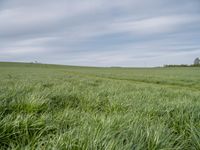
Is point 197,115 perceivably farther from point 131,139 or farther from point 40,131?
point 40,131

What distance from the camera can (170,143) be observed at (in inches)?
127

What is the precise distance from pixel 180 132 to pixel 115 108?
208 centimetres

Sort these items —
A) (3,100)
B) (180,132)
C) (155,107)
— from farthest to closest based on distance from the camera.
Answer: (155,107) < (3,100) < (180,132)

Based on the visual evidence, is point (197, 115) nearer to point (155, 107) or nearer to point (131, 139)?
point (155, 107)

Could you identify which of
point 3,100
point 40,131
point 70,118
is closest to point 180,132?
point 70,118

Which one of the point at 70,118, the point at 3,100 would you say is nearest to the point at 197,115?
the point at 70,118

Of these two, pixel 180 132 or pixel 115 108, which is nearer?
pixel 180 132

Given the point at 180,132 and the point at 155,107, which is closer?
the point at 180,132

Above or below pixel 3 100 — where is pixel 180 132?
below

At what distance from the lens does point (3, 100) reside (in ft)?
16.9

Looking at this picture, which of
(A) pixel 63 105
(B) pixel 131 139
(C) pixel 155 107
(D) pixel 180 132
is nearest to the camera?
(B) pixel 131 139

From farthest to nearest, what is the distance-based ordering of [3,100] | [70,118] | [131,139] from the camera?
[3,100]
[70,118]
[131,139]

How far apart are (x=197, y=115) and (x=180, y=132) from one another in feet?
3.06

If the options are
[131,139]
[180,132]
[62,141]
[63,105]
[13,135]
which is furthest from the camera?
[63,105]
